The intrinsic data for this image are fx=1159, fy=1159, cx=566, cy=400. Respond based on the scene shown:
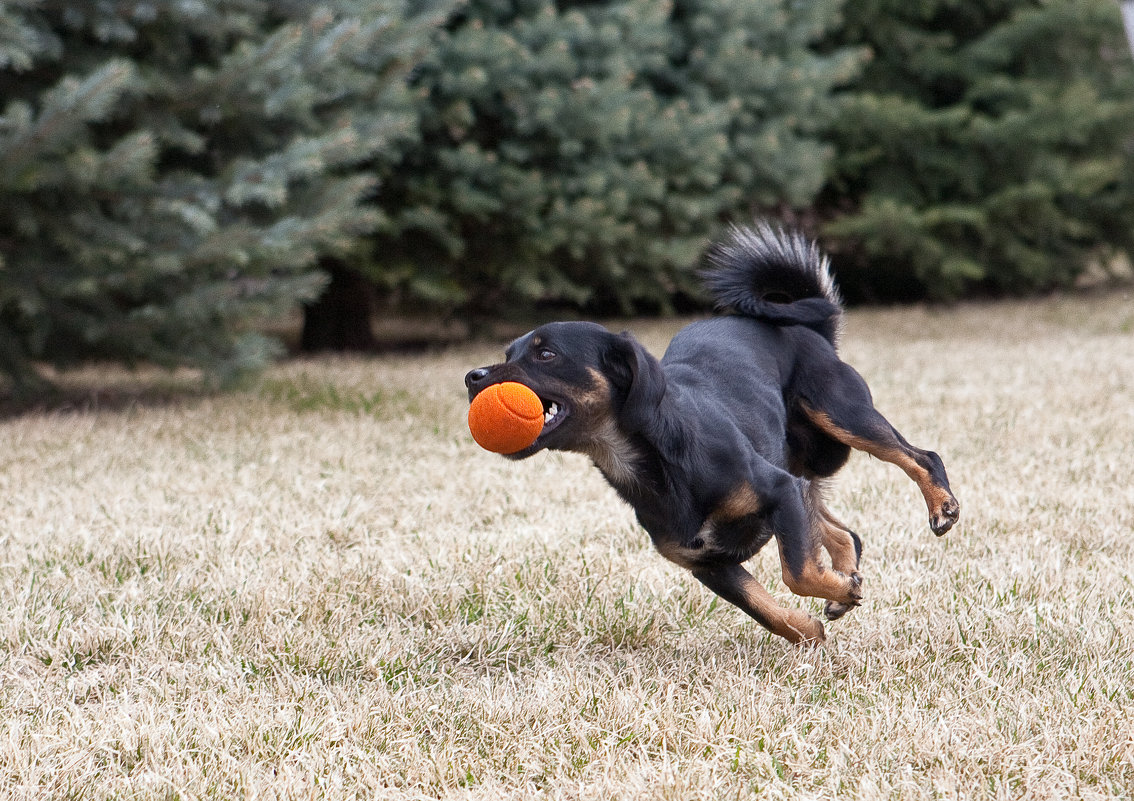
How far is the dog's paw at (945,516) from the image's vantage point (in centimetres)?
333

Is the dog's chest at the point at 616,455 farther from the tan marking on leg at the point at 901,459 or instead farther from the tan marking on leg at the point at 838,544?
the tan marking on leg at the point at 901,459

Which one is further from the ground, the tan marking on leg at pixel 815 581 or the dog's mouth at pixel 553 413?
the dog's mouth at pixel 553 413

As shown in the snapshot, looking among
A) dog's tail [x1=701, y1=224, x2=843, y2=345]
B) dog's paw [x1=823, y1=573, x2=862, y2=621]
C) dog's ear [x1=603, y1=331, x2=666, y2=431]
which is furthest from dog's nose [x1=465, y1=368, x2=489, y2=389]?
dog's tail [x1=701, y1=224, x2=843, y2=345]

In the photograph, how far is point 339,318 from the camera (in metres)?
10.6

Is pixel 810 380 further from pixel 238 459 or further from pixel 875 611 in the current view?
pixel 238 459

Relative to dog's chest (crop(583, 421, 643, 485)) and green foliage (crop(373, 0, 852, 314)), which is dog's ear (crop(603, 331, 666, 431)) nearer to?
dog's chest (crop(583, 421, 643, 485))

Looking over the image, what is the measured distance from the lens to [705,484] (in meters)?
2.86

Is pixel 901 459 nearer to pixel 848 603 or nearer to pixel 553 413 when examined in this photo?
pixel 848 603

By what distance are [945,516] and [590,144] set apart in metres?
6.39

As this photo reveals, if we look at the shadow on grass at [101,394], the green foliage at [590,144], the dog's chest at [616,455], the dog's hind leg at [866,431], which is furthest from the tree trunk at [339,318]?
the dog's chest at [616,455]

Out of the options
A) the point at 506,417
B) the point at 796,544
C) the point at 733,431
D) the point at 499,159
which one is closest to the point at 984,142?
the point at 499,159

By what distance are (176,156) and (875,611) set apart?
205 inches

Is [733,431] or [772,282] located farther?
[772,282]

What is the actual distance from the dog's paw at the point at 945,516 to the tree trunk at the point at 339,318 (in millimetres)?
7836
